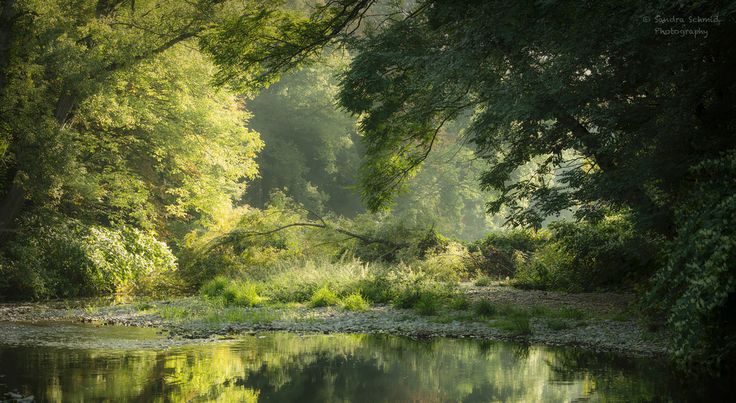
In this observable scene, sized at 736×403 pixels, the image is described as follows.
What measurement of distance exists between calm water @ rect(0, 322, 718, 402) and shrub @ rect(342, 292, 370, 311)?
3.05m

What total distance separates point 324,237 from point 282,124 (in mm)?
22762

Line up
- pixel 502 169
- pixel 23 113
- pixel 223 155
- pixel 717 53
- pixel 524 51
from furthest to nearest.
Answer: pixel 223 155, pixel 23 113, pixel 502 169, pixel 524 51, pixel 717 53

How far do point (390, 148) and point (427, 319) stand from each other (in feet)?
14.7

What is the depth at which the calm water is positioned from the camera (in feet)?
21.4

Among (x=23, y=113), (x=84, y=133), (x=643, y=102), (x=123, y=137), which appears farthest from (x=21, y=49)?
(x=643, y=102)

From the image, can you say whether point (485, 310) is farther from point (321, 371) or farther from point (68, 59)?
point (68, 59)

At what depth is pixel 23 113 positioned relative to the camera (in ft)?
50.1

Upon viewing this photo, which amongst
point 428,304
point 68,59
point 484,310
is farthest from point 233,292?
point 68,59

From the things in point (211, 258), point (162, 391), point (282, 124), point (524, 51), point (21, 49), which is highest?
point (282, 124)

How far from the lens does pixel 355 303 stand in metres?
13.4

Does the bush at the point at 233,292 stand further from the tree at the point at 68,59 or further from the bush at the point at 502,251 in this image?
the bush at the point at 502,251

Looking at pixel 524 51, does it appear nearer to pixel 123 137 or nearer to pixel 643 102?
pixel 643 102

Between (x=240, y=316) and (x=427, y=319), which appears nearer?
(x=427, y=319)

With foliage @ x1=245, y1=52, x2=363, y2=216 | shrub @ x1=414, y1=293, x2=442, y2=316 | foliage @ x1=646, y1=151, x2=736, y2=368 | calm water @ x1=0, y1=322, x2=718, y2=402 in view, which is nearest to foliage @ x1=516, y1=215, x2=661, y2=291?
shrub @ x1=414, y1=293, x2=442, y2=316
